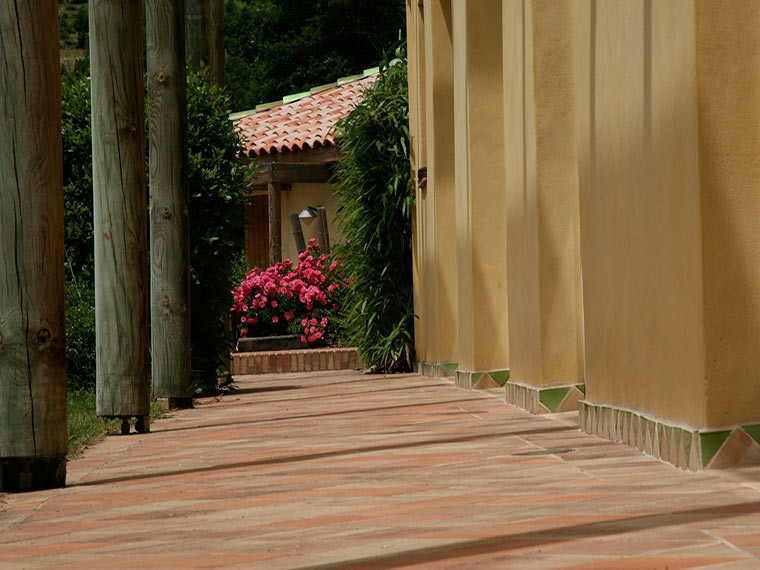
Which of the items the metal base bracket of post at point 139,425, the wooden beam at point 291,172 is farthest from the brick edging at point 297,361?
the metal base bracket of post at point 139,425

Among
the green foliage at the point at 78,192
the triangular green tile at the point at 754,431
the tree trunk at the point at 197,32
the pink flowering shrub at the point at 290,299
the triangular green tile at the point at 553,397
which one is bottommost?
the triangular green tile at the point at 553,397

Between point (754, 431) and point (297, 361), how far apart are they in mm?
10057

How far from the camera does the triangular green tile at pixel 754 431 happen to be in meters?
3.16

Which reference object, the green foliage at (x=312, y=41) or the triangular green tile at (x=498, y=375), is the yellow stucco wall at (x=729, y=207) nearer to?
the triangular green tile at (x=498, y=375)

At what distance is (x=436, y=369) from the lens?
9844mm

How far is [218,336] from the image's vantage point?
886cm

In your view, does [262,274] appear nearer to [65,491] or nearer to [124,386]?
[124,386]

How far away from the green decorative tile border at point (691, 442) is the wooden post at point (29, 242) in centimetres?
193

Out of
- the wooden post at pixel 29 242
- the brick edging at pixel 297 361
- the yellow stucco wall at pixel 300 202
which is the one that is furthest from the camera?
the yellow stucco wall at pixel 300 202

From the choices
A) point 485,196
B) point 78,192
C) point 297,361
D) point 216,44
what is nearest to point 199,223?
point 78,192

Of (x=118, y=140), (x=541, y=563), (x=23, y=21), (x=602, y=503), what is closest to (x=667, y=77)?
(x=602, y=503)

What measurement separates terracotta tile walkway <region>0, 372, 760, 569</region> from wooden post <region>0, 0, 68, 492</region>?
232 mm

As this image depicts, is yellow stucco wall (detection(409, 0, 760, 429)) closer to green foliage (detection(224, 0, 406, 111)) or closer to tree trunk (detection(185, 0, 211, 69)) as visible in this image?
tree trunk (detection(185, 0, 211, 69))

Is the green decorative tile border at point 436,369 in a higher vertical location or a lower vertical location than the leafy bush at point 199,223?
lower
